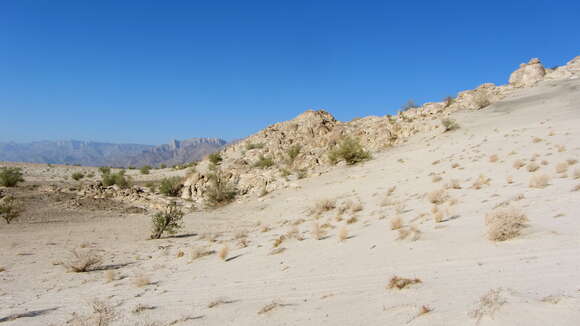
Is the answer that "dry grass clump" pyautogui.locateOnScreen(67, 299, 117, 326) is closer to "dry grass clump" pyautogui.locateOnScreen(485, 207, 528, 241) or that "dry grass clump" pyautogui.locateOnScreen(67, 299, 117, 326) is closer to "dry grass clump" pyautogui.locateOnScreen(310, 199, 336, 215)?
"dry grass clump" pyautogui.locateOnScreen(485, 207, 528, 241)

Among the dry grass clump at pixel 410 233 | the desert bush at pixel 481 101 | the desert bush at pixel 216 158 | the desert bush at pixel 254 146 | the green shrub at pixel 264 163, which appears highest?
the desert bush at pixel 481 101

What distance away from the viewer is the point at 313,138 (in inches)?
1161

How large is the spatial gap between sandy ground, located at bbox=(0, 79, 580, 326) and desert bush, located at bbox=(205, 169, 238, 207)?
5600 mm

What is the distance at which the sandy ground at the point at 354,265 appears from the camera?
10.9 ft

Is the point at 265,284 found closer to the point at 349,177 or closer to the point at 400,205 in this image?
the point at 400,205

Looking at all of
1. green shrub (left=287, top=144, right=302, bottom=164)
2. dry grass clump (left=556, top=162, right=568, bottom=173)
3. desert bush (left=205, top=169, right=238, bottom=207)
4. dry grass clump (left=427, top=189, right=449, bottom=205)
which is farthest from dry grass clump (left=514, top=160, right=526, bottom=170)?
green shrub (left=287, top=144, right=302, bottom=164)

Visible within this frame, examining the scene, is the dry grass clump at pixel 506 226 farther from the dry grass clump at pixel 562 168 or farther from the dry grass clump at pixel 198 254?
the dry grass clump at pixel 198 254

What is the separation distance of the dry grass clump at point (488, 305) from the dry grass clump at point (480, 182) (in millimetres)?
7249

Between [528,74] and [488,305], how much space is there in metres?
39.0

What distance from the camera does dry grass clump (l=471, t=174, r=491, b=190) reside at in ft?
31.1

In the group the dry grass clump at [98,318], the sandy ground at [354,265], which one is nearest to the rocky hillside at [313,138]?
the sandy ground at [354,265]

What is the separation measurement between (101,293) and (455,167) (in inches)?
514

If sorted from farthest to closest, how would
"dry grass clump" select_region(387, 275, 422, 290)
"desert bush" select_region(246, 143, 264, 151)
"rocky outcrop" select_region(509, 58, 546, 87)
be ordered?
1. "rocky outcrop" select_region(509, 58, 546, 87)
2. "desert bush" select_region(246, 143, 264, 151)
3. "dry grass clump" select_region(387, 275, 422, 290)

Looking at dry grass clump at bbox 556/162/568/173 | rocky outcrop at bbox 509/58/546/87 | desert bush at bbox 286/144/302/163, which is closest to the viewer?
dry grass clump at bbox 556/162/568/173
